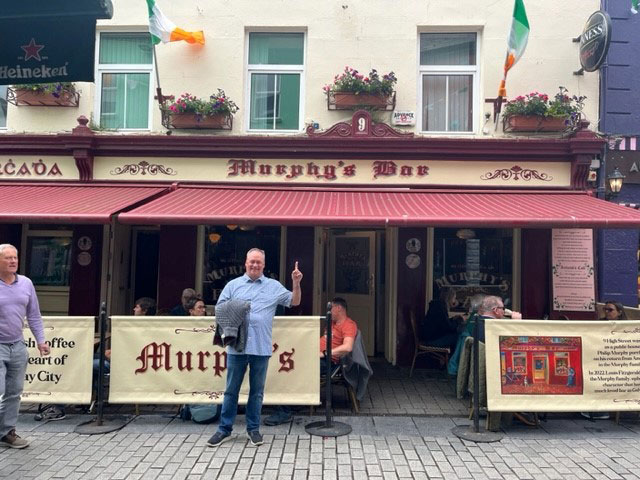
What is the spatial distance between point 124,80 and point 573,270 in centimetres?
773

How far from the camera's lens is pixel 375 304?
8.98 meters

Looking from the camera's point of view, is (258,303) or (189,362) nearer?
(258,303)

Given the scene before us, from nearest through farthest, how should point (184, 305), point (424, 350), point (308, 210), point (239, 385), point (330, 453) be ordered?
1. point (330, 453)
2. point (239, 385)
3. point (308, 210)
4. point (184, 305)
5. point (424, 350)

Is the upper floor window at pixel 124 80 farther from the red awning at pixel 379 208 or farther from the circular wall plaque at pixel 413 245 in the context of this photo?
the circular wall plaque at pixel 413 245

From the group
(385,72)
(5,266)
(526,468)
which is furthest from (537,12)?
(5,266)

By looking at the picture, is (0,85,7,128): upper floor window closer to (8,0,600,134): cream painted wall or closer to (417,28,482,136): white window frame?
(8,0,600,134): cream painted wall

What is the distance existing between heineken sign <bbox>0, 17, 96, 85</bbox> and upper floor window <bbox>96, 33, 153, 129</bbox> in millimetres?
4431

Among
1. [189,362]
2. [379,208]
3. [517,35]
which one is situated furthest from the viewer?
[517,35]

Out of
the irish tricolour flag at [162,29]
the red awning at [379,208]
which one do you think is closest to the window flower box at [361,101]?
the red awning at [379,208]

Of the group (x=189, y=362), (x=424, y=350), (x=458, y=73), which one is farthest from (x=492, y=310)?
(x=458, y=73)

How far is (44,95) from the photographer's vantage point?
7922 millimetres

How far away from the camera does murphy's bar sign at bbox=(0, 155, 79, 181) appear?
7863 mm

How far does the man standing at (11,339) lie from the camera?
4473 mm

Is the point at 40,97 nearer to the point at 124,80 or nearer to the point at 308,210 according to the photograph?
the point at 124,80
